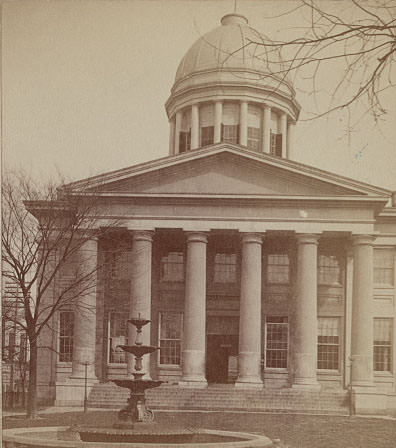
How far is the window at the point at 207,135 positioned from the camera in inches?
1401

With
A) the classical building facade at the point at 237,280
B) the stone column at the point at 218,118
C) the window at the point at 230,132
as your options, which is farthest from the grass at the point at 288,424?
the window at the point at 230,132

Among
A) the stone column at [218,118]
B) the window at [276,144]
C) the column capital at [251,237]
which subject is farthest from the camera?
the window at [276,144]

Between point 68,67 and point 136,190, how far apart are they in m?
11.4

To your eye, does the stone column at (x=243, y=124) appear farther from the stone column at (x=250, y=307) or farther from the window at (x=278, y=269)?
the stone column at (x=250, y=307)

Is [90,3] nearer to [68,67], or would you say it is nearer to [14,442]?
[68,67]

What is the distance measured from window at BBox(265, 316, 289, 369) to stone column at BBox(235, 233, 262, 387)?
1.97 metres

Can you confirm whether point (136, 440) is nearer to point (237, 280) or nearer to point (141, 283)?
point (141, 283)

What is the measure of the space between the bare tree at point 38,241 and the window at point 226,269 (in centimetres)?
634

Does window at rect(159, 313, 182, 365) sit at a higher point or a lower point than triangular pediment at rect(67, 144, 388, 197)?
lower

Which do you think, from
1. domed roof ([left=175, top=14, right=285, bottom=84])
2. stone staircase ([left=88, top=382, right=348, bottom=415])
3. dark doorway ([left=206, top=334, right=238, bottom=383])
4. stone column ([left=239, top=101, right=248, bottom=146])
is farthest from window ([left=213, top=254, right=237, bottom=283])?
domed roof ([left=175, top=14, right=285, bottom=84])

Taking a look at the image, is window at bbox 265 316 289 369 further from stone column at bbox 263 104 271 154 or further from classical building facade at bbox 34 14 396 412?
stone column at bbox 263 104 271 154

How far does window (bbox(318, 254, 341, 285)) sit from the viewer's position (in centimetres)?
3020

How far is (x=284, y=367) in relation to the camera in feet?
99.8

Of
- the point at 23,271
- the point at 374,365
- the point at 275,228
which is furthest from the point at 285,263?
the point at 23,271
